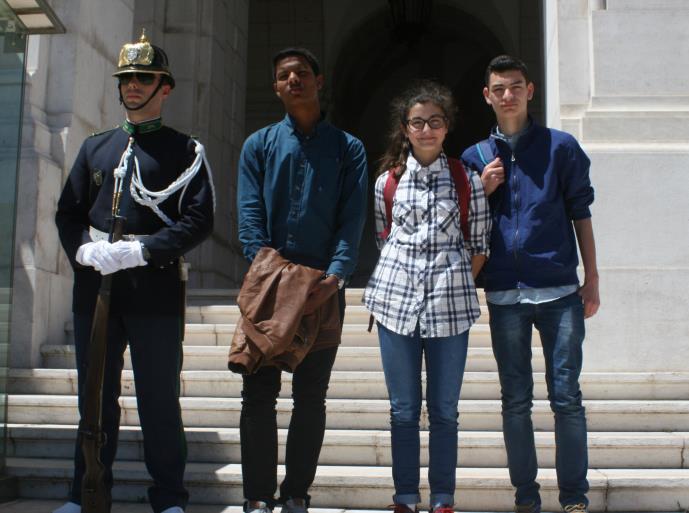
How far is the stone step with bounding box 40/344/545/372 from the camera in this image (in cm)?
661

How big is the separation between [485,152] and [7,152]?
8.76 feet

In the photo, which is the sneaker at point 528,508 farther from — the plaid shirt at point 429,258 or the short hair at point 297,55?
the short hair at point 297,55

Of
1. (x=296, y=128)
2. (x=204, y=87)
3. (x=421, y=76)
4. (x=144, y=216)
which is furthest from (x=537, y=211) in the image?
(x=421, y=76)

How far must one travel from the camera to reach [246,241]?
4.39 metres

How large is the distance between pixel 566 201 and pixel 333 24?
1249 centimetres

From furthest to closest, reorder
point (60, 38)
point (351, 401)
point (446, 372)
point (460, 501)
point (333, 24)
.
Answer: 1. point (333, 24)
2. point (60, 38)
3. point (351, 401)
4. point (460, 501)
5. point (446, 372)

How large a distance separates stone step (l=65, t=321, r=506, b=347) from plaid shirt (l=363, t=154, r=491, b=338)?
8.74 ft

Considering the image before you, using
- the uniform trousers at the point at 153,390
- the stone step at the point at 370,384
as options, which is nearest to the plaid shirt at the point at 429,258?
the uniform trousers at the point at 153,390

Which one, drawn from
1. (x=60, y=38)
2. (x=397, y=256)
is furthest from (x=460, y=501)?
(x=60, y=38)

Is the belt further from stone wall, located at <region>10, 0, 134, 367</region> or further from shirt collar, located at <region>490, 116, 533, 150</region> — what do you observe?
stone wall, located at <region>10, 0, 134, 367</region>

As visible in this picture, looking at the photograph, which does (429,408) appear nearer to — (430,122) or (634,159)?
(430,122)

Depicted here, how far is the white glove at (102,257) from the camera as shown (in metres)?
4.23

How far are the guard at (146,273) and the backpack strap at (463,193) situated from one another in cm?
117

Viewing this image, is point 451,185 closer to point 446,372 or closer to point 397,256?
point 397,256
